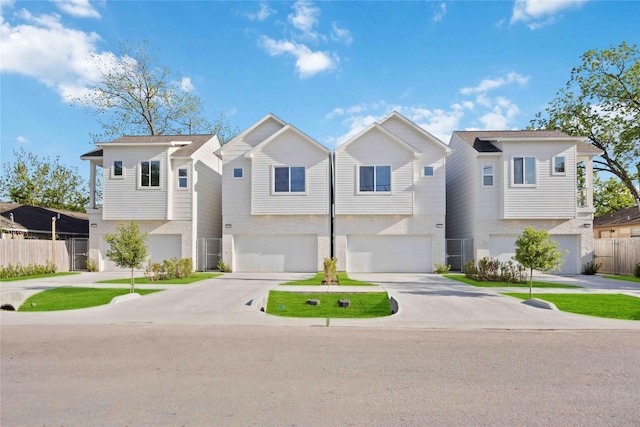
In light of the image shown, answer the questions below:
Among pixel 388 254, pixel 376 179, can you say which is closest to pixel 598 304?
pixel 388 254

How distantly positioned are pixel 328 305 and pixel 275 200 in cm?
1189

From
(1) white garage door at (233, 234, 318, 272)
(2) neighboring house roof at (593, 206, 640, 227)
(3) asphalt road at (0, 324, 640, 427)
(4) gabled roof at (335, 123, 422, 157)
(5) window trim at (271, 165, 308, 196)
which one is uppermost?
(4) gabled roof at (335, 123, 422, 157)

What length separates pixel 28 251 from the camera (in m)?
22.8

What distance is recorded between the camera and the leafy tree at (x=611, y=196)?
147 feet

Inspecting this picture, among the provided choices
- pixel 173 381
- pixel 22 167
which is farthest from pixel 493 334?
pixel 22 167

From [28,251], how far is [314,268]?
15061mm

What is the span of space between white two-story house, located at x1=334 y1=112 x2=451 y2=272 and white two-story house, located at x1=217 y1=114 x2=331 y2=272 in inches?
42.4

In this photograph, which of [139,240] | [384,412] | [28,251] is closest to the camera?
[384,412]

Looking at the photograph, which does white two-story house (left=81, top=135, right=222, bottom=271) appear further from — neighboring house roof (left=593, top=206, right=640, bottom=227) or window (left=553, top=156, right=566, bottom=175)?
neighboring house roof (left=593, top=206, right=640, bottom=227)

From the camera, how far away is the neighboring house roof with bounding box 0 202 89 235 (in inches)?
1096

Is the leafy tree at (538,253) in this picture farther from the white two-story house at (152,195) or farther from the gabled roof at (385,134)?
the white two-story house at (152,195)

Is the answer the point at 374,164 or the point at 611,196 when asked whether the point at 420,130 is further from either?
the point at 611,196

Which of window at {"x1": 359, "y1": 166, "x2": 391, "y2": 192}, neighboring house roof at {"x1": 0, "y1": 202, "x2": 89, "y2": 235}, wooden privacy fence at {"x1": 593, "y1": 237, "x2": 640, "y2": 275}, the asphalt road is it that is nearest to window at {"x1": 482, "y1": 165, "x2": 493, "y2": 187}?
window at {"x1": 359, "y1": 166, "x2": 391, "y2": 192}

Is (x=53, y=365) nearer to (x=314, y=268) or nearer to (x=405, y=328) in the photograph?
(x=405, y=328)
